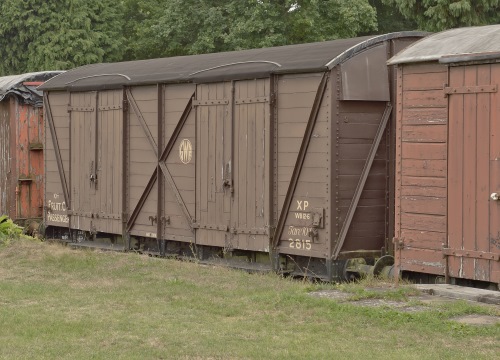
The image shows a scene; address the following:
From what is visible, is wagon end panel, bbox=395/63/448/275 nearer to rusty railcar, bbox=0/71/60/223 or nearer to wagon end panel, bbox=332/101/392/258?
wagon end panel, bbox=332/101/392/258

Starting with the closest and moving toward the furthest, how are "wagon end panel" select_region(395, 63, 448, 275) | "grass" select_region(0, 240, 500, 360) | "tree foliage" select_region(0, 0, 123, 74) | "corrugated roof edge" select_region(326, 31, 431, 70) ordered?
"grass" select_region(0, 240, 500, 360)
"wagon end panel" select_region(395, 63, 448, 275)
"corrugated roof edge" select_region(326, 31, 431, 70)
"tree foliage" select_region(0, 0, 123, 74)

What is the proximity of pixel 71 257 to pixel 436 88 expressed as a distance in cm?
648

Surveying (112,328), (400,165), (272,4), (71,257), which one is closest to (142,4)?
(272,4)

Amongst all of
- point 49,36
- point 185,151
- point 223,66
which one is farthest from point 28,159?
point 49,36

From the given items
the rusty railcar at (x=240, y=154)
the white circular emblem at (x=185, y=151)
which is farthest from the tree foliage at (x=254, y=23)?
the white circular emblem at (x=185, y=151)

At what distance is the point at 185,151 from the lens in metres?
16.4

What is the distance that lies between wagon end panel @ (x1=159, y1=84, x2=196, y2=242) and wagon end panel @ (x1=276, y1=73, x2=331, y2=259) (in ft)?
7.37

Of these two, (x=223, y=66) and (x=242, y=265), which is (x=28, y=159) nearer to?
(x=223, y=66)

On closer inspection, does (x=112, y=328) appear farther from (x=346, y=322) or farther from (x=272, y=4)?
(x=272, y=4)

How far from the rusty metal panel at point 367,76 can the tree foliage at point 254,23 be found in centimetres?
1756

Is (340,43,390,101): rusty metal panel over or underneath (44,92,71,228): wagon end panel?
over

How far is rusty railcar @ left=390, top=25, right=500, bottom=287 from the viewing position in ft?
37.6

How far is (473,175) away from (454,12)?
1404cm

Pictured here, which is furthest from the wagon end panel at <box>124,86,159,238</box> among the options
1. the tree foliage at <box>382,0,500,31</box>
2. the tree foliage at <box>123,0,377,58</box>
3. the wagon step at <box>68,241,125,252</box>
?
the tree foliage at <box>123,0,377,58</box>
